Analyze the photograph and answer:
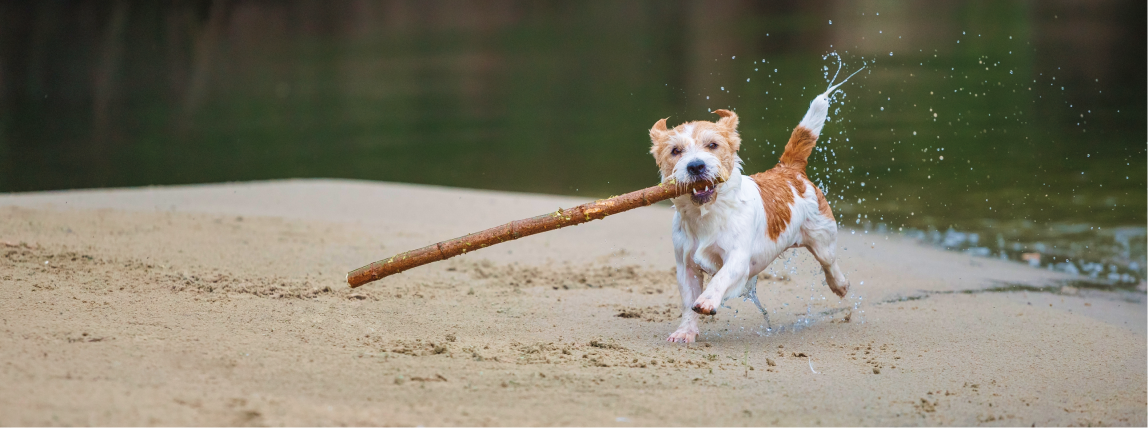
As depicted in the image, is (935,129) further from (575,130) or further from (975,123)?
(575,130)

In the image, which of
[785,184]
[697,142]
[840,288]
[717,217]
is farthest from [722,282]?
[840,288]

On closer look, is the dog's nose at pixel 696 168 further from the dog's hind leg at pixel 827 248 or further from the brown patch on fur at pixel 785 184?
the dog's hind leg at pixel 827 248

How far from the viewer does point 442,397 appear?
3.45 m

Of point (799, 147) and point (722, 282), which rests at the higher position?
point (799, 147)

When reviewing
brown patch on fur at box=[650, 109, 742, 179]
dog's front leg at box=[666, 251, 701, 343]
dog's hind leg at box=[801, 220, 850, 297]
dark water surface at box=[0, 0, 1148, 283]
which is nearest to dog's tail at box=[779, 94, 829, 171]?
dog's hind leg at box=[801, 220, 850, 297]

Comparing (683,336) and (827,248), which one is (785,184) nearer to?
(827,248)

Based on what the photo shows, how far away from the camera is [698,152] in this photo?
4625mm

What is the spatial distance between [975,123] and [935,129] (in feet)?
2.99

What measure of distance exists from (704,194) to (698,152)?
22cm

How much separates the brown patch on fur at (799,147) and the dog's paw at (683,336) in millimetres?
1463

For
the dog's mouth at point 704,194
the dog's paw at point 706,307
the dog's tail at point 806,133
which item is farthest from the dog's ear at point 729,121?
the dog's paw at point 706,307

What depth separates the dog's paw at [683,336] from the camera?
15.8 ft

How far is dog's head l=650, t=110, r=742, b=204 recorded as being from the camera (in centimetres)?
451

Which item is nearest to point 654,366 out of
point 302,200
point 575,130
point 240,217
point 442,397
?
point 442,397
